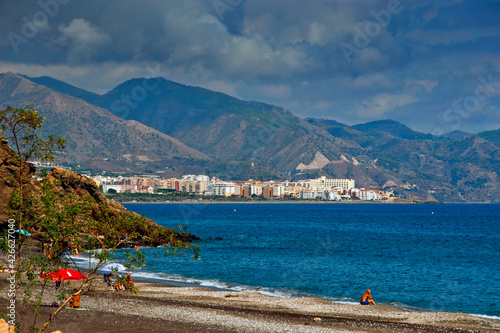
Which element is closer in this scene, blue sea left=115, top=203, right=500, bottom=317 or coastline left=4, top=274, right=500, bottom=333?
coastline left=4, top=274, right=500, bottom=333

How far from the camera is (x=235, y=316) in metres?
25.3

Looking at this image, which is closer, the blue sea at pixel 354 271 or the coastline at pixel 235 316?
the coastline at pixel 235 316

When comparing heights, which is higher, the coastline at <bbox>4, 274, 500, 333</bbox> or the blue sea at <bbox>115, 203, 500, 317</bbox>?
the coastline at <bbox>4, 274, 500, 333</bbox>

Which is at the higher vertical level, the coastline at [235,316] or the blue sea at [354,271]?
the coastline at [235,316]

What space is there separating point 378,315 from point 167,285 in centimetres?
1776

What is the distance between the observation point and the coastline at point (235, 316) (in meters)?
22.5

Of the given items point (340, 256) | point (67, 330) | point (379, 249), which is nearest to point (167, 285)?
point (67, 330)

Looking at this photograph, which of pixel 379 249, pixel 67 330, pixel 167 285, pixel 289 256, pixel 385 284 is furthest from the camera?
pixel 379 249

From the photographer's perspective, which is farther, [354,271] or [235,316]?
[354,271]

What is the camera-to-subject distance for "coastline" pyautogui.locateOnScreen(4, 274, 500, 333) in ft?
73.8

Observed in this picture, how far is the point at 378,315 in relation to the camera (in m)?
27.3

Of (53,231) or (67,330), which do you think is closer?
(53,231)

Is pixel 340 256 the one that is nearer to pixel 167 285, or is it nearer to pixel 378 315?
pixel 167 285

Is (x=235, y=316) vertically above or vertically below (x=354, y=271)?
above
